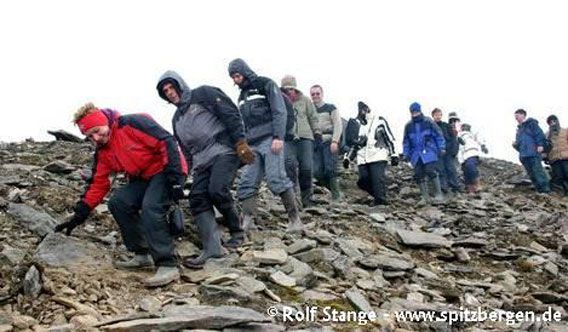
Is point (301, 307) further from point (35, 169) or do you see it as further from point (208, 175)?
point (35, 169)

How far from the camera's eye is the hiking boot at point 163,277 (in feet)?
20.4

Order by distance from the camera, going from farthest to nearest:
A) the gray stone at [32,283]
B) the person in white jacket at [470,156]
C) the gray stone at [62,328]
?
1. the person in white jacket at [470,156]
2. the gray stone at [32,283]
3. the gray stone at [62,328]

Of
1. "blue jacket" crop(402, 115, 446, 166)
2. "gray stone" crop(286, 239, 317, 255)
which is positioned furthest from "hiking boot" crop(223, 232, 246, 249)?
"blue jacket" crop(402, 115, 446, 166)

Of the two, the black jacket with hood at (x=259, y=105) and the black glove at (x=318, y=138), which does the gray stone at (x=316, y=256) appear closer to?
the black jacket with hood at (x=259, y=105)

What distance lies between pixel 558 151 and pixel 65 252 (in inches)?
543

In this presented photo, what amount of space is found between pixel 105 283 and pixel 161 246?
30.5 inches

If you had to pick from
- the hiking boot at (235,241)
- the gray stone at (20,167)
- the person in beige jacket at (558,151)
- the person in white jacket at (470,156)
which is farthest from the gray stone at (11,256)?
the person in beige jacket at (558,151)

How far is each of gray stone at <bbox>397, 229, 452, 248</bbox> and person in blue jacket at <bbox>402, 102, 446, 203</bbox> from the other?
4.32 m

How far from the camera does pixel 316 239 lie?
8547 mm

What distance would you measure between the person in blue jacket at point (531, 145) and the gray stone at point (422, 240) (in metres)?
7.48

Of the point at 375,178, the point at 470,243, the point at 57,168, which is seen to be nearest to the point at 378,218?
the point at 470,243

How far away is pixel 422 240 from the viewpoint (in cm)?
959

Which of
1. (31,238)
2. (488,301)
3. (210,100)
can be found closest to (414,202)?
(488,301)

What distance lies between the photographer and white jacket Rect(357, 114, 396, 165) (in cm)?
1323
